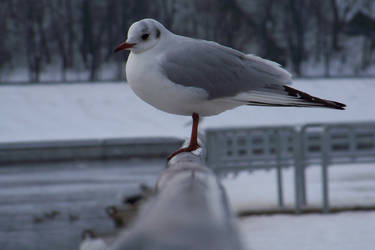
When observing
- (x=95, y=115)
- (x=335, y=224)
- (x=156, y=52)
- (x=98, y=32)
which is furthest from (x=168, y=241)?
(x=98, y=32)

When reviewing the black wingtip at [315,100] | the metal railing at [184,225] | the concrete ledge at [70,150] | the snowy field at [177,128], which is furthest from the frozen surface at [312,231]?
the concrete ledge at [70,150]

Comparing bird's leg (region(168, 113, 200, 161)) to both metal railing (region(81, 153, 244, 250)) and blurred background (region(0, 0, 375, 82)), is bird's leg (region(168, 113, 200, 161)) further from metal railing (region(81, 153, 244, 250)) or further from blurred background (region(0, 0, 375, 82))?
blurred background (region(0, 0, 375, 82))

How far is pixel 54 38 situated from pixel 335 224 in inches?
788

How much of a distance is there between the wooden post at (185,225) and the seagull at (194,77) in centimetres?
144

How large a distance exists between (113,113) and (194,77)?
1888 cm

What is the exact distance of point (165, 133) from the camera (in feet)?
62.1

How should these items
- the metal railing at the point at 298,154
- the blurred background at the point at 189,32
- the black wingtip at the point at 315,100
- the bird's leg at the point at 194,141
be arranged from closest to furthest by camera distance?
the black wingtip at the point at 315,100
the bird's leg at the point at 194,141
the metal railing at the point at 298,154
the blurred background at the point at 189,32

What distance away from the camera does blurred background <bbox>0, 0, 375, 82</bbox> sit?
2408cm

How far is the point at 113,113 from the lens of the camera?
21047mm

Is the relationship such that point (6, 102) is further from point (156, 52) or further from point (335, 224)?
point (156, 52)

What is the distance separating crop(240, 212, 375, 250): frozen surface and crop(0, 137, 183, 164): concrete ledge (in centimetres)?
1012

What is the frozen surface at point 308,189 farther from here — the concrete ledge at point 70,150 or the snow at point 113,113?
the snow at point 113,113

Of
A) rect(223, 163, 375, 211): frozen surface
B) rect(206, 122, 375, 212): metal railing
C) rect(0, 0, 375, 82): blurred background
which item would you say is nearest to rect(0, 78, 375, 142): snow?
rect(0, 0, 375, 82): blurred background

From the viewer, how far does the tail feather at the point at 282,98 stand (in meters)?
2.13
